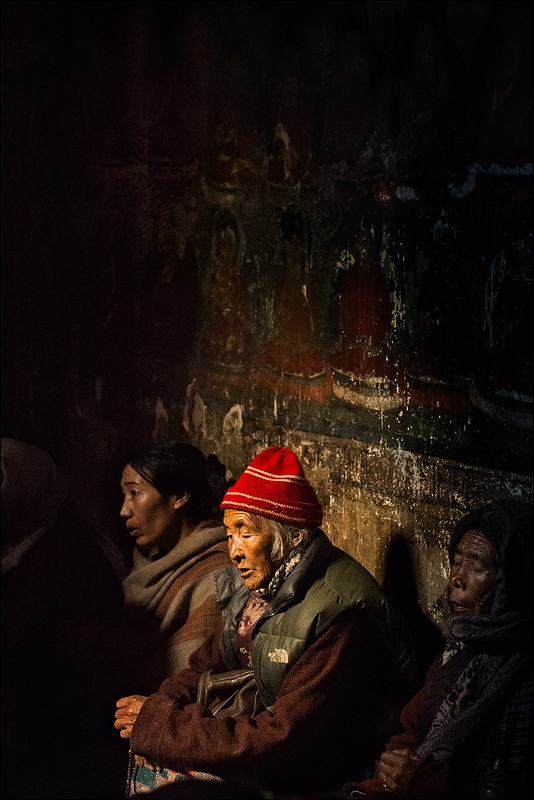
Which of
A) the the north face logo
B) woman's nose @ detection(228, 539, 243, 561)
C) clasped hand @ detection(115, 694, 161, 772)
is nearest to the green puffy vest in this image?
the the north face logo

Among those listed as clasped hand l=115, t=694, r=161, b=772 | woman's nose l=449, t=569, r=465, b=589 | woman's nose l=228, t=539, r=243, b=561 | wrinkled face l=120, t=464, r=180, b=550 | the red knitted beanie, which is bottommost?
clasped hand l=115, t=694, r=161, b=772

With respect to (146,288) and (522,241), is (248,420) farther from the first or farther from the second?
(522,241)

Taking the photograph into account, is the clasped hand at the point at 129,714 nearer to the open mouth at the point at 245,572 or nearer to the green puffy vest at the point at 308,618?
the green puffy vest at the point at 308,618

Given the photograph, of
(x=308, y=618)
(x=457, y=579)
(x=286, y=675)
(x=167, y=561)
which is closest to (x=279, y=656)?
(x=286, y=675)

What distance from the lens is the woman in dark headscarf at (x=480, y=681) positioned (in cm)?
362

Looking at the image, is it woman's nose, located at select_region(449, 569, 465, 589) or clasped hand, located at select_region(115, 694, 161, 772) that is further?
clasped hand, located at select_region(115, 694, 161, 772)

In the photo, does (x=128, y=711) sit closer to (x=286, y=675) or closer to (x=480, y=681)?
(x=286, y=675)

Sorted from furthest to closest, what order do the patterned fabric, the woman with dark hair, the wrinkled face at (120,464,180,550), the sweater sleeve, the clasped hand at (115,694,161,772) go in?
the wrinkled face at (120,464,180,550) < the woman with dark hair < the clasped hand at (115,694,161,772) < the patterned fabric < the sweater sleeve

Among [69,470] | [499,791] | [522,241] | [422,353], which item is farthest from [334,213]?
[499,791]

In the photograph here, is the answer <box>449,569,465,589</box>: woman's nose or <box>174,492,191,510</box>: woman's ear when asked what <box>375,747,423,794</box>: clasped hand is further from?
<box>174,492,191,510</box>: woman's ear

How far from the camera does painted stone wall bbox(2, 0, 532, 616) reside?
170 inches

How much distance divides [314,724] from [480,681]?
0.69 m

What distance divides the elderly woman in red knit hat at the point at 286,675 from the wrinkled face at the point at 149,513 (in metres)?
0.88

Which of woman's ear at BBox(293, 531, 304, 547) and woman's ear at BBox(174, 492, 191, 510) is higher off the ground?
woman's ear at BBox(293, 531, 304, 547)
